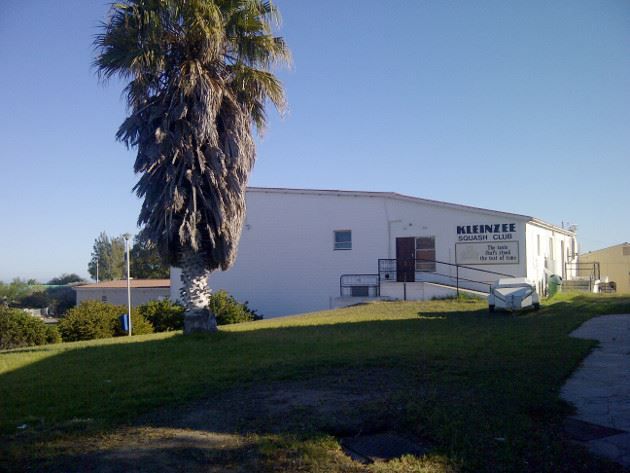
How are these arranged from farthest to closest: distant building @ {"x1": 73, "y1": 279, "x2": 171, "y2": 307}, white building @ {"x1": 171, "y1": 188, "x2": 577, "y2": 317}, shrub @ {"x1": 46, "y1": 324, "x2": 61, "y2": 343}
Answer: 1. distant building @ {"x1": 73, "y1": 279, "x2": 171, "y2": 307}
2. white building @ {"x1": 171, "y1": 188, "x2": 577, "y2": 317}
3. shrub @ {"x1": 46, "y1": 324, "x2": 61, "y2": 343}

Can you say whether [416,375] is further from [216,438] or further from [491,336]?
[491,336]

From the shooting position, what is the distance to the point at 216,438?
19.1 ft

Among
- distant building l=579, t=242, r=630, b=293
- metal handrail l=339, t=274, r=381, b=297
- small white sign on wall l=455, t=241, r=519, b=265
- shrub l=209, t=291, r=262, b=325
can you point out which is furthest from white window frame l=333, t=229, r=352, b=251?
distant building l=579, t=242, r=630, b=293

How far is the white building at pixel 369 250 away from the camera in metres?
25.8

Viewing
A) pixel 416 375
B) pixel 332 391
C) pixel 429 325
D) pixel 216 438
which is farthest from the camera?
pixel 429 325

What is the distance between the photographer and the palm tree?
1287 cm

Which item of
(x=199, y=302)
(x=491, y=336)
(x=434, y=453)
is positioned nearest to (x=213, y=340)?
(x=199, y=302)

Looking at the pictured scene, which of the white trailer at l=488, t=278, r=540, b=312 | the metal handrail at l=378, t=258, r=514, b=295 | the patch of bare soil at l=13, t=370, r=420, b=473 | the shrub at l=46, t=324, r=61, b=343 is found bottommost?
the shrub at l=46, t=324, r=61, b=343

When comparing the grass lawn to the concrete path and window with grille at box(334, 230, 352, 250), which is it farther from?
window with grille at box(334, 230, 352, 250)

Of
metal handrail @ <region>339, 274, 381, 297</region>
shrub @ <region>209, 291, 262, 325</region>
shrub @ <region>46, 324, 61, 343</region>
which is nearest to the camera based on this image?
shrub @ <region>46, 324, 61, 343</region>

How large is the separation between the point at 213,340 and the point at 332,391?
223 inches

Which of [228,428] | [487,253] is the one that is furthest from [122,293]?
[228,428]

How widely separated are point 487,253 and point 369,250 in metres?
5.03

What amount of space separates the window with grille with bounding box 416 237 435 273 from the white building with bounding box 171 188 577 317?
0.04 metres
